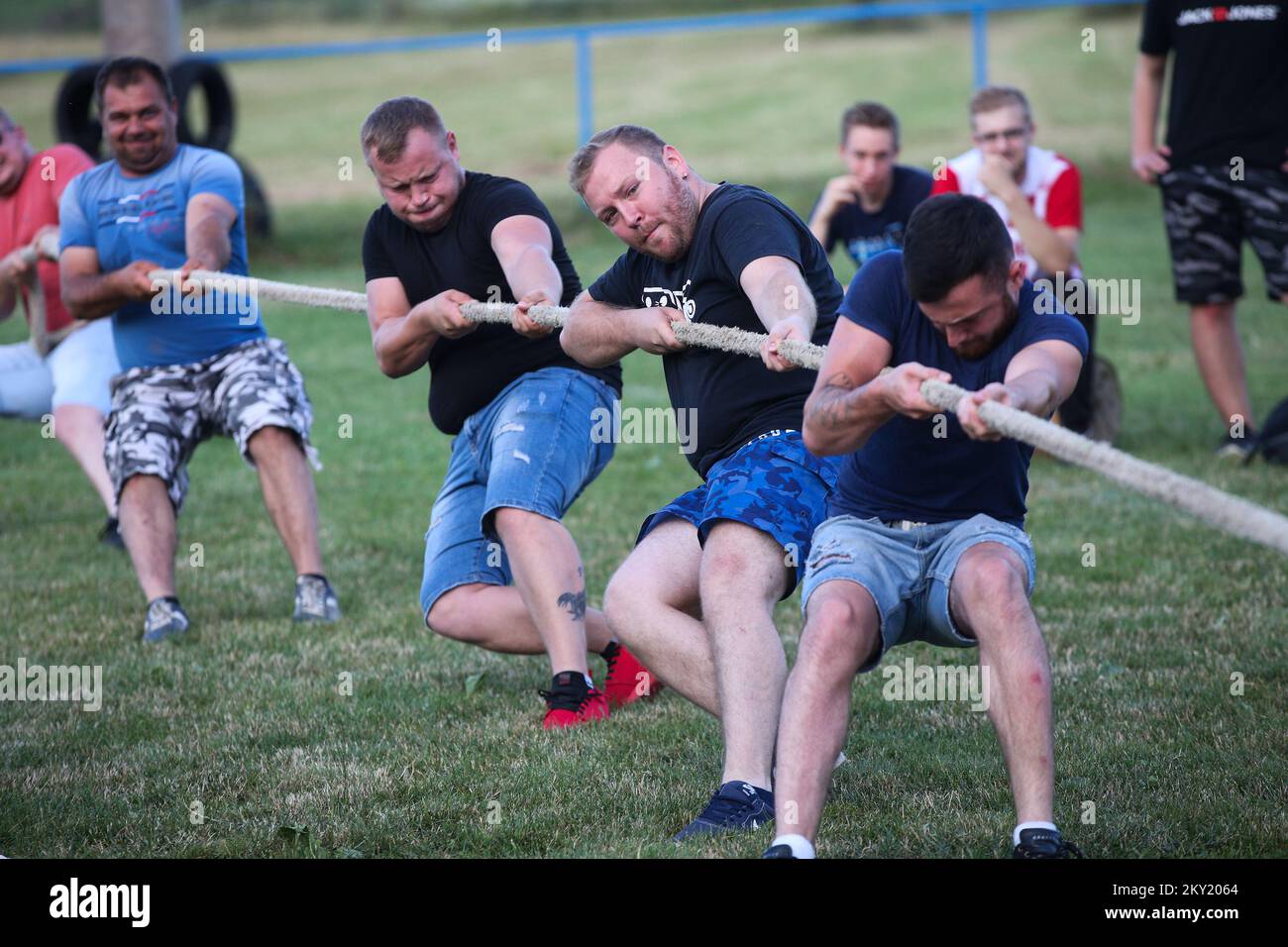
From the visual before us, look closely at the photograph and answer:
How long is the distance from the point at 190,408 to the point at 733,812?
3.22 meters

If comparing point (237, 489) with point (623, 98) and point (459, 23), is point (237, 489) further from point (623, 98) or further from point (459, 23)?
point (459, 23)

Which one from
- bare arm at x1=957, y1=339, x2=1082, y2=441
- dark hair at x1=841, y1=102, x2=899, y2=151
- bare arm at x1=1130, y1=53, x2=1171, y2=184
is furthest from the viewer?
bare arm at x1=1130, y1=53, x2=1171, y2=184

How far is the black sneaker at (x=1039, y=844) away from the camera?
132 inches

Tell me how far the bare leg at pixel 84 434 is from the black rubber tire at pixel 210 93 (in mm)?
8831

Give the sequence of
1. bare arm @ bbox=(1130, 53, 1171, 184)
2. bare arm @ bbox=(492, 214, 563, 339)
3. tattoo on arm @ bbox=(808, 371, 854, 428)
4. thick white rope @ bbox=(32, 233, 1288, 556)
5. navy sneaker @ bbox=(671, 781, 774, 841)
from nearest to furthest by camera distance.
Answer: thick white rope @ bbox=(32, 233, 1288, 556), tattoo on arm @ bbox=(808, 371, 854, 428), navy sneaker @ bbox=(671, 781, 774, 841), bare arm @ bbox=(492, 214, 563, 339), bare arm @ bbox=(1130, 53, 1171, 184)

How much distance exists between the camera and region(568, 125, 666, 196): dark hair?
4.15 metres

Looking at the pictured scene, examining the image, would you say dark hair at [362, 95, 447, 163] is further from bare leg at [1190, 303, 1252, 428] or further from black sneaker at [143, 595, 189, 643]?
bare leg at [1190, 303, 1252, 428]

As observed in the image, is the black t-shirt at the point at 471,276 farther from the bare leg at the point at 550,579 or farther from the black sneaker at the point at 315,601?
the black sneaker at the point at 315,601

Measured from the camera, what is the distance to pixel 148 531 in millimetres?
6004

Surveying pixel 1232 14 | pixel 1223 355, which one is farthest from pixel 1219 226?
pixel 1232 14

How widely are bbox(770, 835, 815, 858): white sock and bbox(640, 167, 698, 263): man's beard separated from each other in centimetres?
160

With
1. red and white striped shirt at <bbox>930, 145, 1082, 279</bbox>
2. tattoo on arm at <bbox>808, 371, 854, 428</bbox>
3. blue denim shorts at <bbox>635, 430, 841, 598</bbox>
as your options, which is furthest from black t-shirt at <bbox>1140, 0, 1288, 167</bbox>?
tattoo on arm at <bbox>808, 371, 854, 428</bbox>
